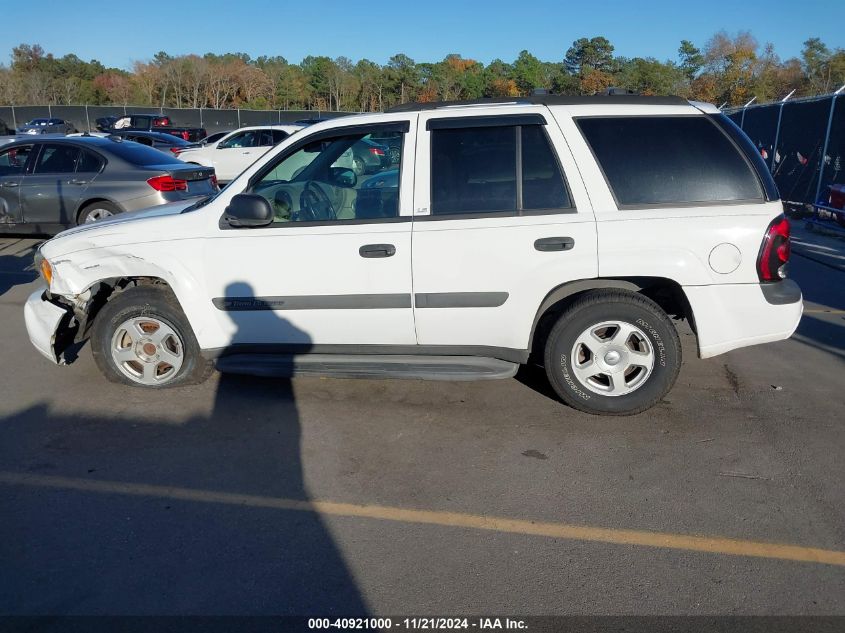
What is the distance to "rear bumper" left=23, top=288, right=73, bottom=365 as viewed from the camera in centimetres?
493

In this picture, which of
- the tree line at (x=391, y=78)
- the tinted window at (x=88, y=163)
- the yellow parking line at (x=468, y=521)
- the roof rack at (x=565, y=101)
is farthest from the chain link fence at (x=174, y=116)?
the yellow parking line at (x=468, y=521)

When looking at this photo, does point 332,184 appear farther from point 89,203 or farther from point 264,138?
point 264,138

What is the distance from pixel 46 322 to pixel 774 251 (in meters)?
4.88

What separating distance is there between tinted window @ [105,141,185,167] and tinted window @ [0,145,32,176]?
4.29ft

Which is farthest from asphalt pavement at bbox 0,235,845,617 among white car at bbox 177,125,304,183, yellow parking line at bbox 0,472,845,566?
white car at bbox 177,125,304,183

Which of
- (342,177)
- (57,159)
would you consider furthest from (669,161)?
(57,159)

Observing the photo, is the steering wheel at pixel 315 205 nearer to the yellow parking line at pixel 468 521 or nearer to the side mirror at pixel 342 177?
the side mirror at pixel 342 177

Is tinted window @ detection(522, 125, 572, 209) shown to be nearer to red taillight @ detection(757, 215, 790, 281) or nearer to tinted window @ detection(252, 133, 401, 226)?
tinted window @ detection(252, 133, 401, 226)

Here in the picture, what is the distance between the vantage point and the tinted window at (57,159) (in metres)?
9.89

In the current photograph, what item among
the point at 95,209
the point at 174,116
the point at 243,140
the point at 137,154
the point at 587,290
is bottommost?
the point at 587,290

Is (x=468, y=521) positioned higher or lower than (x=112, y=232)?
lower

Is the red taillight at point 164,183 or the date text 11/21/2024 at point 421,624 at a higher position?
the red taillight at point 164,183

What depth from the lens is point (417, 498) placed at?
367 centimetres

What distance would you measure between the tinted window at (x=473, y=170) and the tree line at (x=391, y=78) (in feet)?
118
